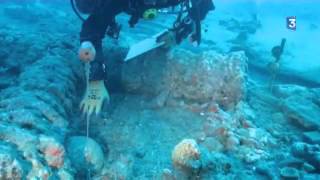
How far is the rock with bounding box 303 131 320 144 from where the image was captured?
4557mm

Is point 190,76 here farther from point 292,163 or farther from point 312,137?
point 292,163

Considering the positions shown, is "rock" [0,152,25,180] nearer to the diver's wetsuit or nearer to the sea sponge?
the sea sponge

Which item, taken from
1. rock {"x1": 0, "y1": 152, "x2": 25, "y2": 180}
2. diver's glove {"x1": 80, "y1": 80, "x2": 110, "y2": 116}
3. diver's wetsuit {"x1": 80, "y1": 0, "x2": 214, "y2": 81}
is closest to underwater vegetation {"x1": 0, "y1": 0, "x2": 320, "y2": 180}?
rock {"x1": 0, "y1": 152, "x2": 25, "y2": 180}

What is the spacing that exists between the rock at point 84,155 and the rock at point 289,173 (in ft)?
5.62

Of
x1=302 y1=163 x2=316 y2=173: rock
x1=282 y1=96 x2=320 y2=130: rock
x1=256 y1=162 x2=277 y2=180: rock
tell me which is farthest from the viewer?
x1=282 y1=96 x2=320 y2=130: rock

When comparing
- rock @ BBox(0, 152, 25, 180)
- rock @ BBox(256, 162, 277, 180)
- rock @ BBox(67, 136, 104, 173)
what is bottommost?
rock @ BBox(256, 162, 277, 180)

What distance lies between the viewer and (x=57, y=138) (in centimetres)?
338

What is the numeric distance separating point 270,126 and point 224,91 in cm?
74

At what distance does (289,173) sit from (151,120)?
6.13ft

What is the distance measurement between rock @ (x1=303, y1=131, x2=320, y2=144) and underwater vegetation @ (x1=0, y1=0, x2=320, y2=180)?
0.05ft

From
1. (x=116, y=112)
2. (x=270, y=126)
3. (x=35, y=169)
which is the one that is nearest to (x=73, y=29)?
(x=116, y=112)

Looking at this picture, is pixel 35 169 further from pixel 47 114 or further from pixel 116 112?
pixel 116 112

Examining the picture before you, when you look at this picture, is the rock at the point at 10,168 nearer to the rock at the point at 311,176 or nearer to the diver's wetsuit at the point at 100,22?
the diver's wetsuit at the point at 100,22

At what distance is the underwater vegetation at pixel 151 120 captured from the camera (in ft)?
11.2
